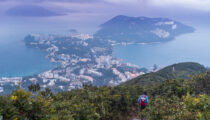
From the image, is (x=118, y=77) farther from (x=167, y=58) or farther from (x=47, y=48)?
(x=47, y=48)

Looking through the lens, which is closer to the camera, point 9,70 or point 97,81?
point 97,81

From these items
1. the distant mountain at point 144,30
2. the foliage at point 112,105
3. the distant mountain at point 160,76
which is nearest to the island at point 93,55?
the distant mountain at point 144,30

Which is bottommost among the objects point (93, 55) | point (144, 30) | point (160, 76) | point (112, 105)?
point (93, 55)

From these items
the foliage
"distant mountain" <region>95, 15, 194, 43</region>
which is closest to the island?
"distant mountain" <region>95, 15, 194, 43</region>

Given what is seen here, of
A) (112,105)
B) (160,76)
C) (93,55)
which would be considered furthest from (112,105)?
(93,55)

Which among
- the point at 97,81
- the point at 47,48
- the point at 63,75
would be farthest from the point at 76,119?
the point at 47,48

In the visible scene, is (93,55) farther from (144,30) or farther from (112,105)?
(112,105)

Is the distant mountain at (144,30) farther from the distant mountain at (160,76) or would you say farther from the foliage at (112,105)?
the foliage at (112,105)
